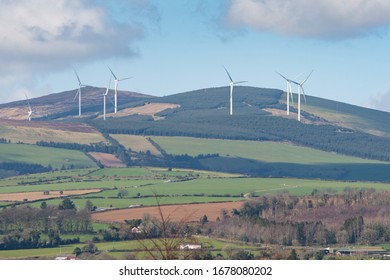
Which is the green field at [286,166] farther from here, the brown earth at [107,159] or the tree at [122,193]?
the tree at [122,193]

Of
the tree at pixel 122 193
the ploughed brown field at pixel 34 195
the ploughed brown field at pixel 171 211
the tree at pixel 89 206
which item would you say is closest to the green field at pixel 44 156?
the ploughed brown field at pixel 34 195

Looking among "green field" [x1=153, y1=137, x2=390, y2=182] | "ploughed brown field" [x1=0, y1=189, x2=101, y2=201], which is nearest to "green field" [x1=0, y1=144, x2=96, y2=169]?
"green field" [x1=153, y1=137, x2=390, y2=182]

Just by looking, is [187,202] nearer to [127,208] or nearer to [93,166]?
[127,208]

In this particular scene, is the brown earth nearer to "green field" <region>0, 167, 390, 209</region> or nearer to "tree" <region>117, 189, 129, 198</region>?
"green field" <region>0, 167, 390, 209</region>

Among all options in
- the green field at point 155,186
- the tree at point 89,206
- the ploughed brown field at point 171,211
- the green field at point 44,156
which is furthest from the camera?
the green field at point 44,156

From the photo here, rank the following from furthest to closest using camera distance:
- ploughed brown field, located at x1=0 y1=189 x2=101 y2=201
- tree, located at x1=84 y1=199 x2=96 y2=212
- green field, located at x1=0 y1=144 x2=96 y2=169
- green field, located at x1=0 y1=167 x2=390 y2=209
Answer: green field, located at x1=0 y1=144 x2=96 y2=169, ploughed brown field, located at x1=0 y1=189 x2=101 y2=201, green field, located at x1=0 y1=167 x2=390 y2=209, tree, located at x1=84 y1=199 x2=96 y2=212

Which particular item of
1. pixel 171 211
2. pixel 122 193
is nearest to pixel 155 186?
pixel 122 193

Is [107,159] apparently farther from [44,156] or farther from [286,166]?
[286,166]
